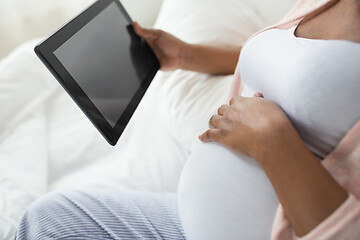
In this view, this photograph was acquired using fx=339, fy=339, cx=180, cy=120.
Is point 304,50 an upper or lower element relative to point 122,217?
upper

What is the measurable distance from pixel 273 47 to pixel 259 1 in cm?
55

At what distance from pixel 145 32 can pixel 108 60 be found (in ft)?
0.70

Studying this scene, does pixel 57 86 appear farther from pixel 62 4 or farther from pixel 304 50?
pixel 304 50

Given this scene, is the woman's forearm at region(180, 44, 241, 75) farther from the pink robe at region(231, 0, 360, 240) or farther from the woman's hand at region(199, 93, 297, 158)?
the pink robe at region(231, 0, 360, 240)

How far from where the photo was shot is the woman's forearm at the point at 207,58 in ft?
3.21

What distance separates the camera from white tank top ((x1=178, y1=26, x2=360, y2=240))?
0.49 m

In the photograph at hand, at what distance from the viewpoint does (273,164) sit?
0.50 m

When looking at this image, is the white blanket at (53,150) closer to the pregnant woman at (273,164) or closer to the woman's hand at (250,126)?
the pregnant woman at (273,164)

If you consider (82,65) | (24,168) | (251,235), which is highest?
(82,65)

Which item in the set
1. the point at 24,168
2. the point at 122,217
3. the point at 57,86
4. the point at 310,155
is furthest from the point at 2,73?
the point at 310,155

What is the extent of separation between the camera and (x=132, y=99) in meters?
0.79

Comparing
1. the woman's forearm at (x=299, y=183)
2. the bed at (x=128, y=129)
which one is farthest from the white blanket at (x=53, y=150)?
the woman's forearm at (x=299, y=183)

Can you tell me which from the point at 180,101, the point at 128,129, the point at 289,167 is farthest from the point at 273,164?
the point at 128,129

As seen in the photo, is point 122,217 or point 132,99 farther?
point 132,99
